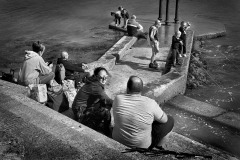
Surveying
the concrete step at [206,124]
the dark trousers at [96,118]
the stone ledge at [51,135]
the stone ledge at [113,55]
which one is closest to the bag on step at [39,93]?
the stone ledge at [51,135]

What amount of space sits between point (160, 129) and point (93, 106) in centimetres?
147

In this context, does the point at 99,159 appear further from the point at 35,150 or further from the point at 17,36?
the point at 17,36

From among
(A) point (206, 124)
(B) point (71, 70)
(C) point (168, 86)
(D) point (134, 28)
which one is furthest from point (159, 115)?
(D) point (134, 28)

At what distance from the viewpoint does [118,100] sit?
13.0 ft

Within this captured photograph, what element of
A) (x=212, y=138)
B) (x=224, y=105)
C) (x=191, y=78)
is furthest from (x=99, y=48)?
(x=212, y=138)

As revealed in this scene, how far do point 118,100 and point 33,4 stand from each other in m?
27.6

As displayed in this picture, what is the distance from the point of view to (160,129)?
412 centimetres

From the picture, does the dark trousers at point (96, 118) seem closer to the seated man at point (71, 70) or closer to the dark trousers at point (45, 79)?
the dark trousers at point (45, 79)

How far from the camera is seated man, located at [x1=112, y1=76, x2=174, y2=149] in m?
3.80

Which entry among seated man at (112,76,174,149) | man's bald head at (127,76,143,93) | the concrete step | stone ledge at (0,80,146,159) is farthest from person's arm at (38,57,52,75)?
the concrete step

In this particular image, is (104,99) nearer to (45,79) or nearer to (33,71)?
(45,79)

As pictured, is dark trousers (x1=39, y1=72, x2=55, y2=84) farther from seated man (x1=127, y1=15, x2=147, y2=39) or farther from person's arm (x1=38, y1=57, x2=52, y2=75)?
seated man (x1=127, y1=15, x2=147, y2=39)

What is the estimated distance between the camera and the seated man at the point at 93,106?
5.03m

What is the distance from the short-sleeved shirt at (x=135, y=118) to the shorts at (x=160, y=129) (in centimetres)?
18
